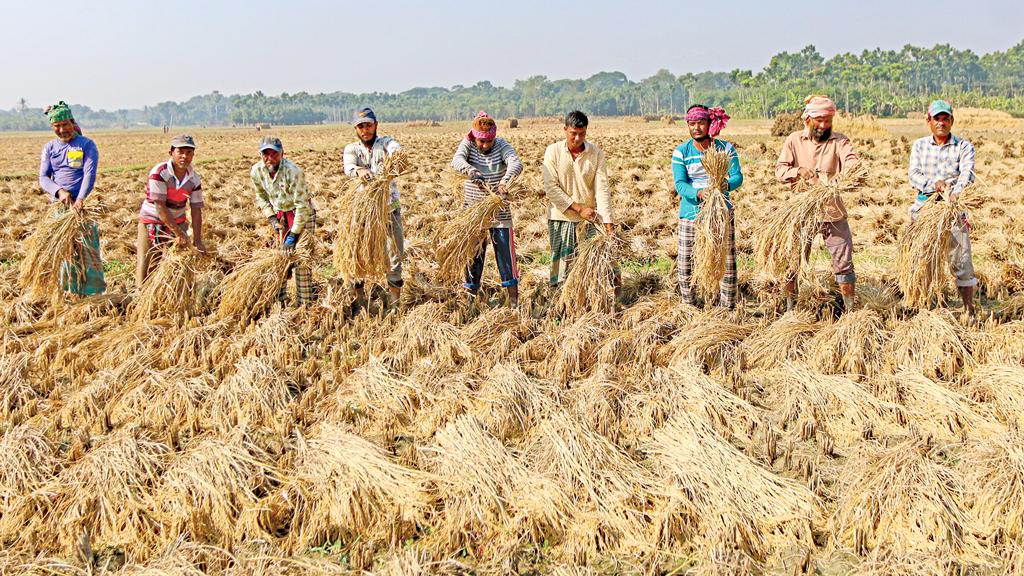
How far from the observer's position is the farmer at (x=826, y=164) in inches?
176

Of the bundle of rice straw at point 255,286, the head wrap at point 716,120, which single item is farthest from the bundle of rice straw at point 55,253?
the head wrap at point 716,120

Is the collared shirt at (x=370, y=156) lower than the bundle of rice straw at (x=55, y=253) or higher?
higher

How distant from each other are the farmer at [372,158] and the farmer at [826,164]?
261 cm

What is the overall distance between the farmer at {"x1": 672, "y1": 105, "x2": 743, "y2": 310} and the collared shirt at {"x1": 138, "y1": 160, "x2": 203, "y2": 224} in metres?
3.46

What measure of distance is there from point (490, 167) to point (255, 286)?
1.86m

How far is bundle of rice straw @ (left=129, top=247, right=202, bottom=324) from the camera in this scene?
490cm

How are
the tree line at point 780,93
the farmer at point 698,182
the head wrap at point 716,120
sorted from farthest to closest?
the tree line at point 780,93 < the head wrap at point 716,120 < the farmer at point 698,182

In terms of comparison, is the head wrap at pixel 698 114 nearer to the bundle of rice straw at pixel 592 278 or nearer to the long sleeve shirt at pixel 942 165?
the bundle of rice straw at pixel 592 278

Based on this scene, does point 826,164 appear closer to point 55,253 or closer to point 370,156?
point 370,156

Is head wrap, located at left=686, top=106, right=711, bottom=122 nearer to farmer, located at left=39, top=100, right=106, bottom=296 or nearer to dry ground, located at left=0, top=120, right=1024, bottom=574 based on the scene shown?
dry ground, located at left=0, top=120, right=1024, bottom=574

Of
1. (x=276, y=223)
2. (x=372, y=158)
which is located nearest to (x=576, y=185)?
(x=372, y=158)

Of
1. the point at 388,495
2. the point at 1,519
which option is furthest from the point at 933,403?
the point at 1,519

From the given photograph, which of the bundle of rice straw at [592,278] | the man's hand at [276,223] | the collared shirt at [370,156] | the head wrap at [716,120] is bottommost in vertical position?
the bundle of rice straw at [592,278]

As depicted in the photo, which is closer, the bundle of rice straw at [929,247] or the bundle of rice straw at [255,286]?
the bundle of rice straw at [929,247]
